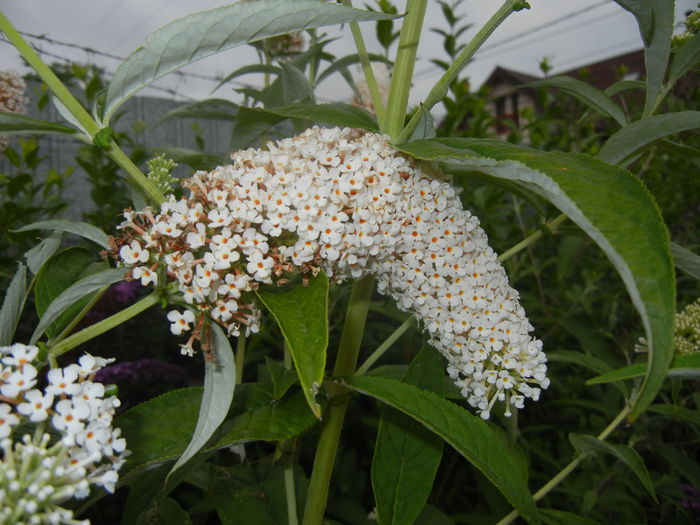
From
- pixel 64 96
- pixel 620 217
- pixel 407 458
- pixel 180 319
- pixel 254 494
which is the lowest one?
pixel 254 494

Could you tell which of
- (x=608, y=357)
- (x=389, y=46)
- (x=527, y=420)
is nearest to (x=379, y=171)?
(x=608, y=357)

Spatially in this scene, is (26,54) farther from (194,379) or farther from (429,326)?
(194,379)

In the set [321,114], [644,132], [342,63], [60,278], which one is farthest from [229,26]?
[342,63]

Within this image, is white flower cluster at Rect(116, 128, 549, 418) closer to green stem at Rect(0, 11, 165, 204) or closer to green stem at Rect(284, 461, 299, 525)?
green stem at Rect(0, 11, 165, 204)

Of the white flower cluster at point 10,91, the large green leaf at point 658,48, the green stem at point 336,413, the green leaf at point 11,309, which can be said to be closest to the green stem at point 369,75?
the green stem at point 336,413

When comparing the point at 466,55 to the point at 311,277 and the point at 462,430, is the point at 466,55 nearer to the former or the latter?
the point at 311,277

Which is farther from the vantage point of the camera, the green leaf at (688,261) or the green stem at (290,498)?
the green stem at (290,498)

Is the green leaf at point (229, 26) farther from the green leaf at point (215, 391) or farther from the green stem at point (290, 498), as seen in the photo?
the green stem at point (290, 498)
